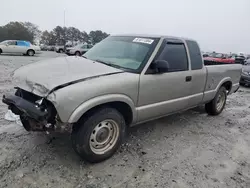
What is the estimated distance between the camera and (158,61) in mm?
3406

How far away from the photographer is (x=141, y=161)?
321 centimetres

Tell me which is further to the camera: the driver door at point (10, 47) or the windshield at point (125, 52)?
the driver door at point (10, 47)

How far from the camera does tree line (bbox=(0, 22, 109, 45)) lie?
55.0 meters

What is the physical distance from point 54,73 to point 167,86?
1.82 m

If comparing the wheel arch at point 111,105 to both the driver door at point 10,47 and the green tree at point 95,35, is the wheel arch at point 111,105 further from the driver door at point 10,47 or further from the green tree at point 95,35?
the green tree at point 95,35

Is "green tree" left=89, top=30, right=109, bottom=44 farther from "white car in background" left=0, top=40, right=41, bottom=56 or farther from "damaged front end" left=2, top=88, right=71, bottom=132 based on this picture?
"damaged front end" left=2, top=88, right=71, bottom=132

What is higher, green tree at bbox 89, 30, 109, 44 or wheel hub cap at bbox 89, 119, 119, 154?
wheel hub cap at bbox 89, 119, 119, 154

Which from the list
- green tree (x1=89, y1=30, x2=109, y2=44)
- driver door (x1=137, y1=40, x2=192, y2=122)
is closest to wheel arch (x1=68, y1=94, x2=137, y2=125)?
driver door (x1=137, y1=40, x2=192, y2=122)

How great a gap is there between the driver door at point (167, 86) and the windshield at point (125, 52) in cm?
19

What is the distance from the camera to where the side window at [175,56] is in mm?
3834

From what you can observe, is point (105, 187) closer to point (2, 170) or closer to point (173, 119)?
point (2, 170)

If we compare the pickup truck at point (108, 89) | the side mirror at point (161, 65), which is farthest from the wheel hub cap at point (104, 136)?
the side mirror at point (161, 65)

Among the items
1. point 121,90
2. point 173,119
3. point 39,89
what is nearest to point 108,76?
point 121,90

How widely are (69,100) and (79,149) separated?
688 millimetres
